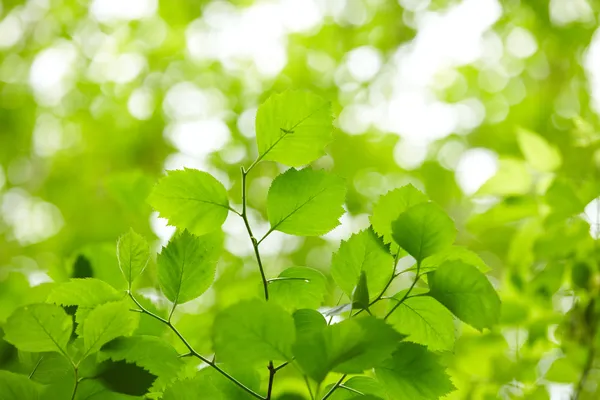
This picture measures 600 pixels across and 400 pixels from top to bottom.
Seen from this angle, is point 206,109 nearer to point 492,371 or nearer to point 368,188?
point 368,188

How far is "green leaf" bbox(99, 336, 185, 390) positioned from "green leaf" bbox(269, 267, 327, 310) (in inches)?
3.3

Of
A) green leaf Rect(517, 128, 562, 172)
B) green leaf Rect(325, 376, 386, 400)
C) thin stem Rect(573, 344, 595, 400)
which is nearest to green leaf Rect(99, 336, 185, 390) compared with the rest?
green leaf Rect(325, 376, 386, 400)

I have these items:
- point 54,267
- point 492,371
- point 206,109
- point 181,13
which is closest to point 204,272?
point 54,267

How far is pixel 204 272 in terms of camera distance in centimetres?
38

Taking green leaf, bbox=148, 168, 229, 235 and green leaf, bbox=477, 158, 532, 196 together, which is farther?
green leaf, bbox=477, 158, 532, 196

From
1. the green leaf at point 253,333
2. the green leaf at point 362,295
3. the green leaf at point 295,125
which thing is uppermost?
the green leaf at point 295,125

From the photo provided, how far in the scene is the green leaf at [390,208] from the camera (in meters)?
0.37

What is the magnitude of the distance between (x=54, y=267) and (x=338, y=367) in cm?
38

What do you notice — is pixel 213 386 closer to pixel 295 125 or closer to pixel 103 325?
pixel 103 325

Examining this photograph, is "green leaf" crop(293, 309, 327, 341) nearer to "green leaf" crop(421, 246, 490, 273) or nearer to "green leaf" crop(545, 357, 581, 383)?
"green leaf" crop(421, 246, 490, 273)

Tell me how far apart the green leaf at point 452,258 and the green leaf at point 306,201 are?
0.23 ft

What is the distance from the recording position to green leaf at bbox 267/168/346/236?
376 millimetres

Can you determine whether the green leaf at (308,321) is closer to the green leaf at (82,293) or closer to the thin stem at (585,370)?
the green leaf at (82,293)

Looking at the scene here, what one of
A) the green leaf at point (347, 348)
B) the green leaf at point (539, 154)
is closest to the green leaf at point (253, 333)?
the green leaf at point (347, 348)
